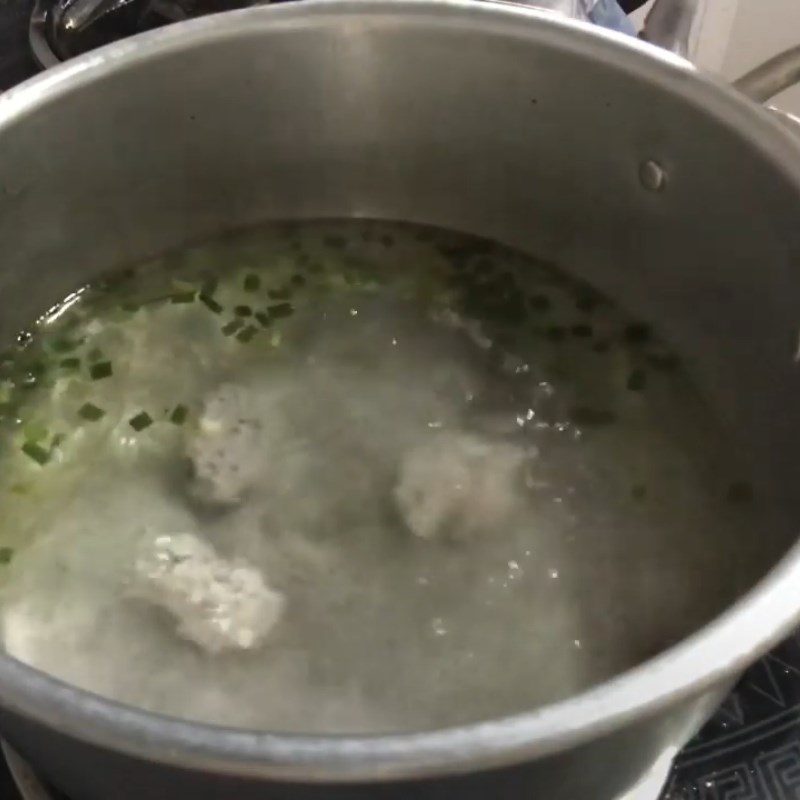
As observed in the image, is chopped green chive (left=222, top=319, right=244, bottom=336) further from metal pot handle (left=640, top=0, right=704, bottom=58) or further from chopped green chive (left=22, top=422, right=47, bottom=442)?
metal pot handle (left=640, top=0, right=704, bottom=58)

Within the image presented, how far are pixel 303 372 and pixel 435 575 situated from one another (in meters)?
0.23

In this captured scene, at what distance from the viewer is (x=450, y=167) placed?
88 cm

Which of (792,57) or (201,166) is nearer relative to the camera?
(792,57)

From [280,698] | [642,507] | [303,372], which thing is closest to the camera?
[280,698]

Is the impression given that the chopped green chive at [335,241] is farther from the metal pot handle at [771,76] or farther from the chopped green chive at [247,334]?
the metal pot handle at [771,76]

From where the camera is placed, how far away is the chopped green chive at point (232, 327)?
86 cm

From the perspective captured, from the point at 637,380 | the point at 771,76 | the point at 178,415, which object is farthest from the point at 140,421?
the point at 771,76

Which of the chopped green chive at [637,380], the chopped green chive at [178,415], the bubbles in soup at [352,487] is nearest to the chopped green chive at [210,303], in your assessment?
the bubbles in soup at [352,487]

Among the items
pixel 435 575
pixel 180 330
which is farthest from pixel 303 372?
pixel 435 575

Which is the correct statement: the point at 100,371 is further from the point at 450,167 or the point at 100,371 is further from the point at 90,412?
the point at 450,167

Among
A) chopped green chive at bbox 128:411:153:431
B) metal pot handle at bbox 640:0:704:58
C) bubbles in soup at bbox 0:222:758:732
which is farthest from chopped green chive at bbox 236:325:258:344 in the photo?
metal pot handle at bbox 640:0:704:58

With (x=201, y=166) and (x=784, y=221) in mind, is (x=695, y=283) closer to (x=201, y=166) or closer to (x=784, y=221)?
(x=784, y=221)

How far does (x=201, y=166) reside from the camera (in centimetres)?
86

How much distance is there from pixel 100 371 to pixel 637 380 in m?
0.44
